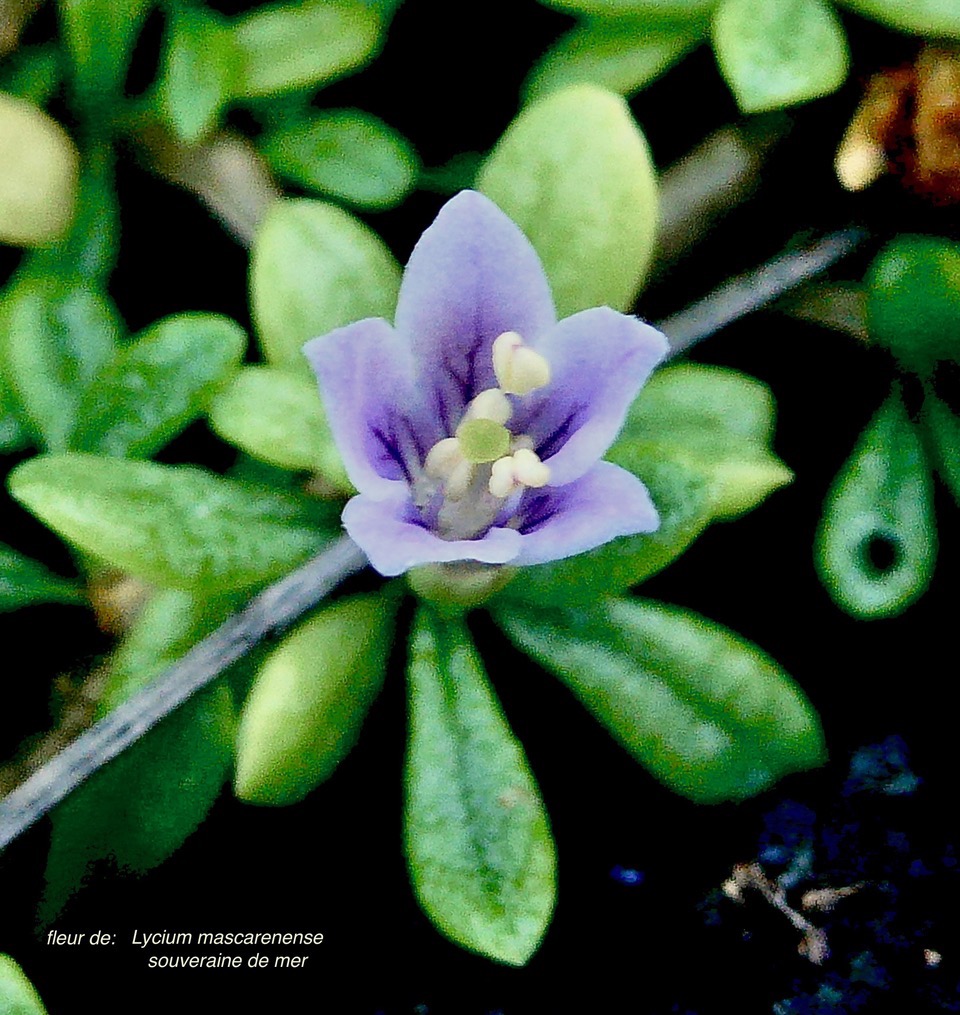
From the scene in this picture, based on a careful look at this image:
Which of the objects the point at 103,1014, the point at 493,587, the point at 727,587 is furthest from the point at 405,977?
the point at 727,587

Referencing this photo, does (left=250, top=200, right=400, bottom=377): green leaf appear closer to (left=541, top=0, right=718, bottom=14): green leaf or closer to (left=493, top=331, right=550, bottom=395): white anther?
(left=493, top=331, right=550, bottom=395): white anther

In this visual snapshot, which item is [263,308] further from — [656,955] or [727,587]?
[656,955]

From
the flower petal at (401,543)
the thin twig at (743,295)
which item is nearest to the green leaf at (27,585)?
the flower petal at (401,543)

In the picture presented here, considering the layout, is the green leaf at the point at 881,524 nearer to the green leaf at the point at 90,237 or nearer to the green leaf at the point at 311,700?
the green leaf at the point at 311,700

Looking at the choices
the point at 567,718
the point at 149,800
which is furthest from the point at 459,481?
the point at 149,800

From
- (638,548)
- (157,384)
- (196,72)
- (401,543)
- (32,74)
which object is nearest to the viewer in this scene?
(401,543)

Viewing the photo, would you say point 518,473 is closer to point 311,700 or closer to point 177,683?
point 311,700

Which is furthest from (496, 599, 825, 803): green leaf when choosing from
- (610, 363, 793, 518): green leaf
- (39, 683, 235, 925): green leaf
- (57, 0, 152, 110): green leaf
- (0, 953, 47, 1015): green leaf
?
(57, 0, 152, 110): green leaf
